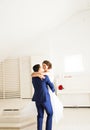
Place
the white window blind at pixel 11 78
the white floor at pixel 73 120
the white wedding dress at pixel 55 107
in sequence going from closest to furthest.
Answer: the white wedding dress at pixel 55 107 < the white floor at pixel 73 120 < the white window blind at pixel 11 78

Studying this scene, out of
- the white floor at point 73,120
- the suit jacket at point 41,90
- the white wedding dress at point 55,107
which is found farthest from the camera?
the white floor at point 73,120

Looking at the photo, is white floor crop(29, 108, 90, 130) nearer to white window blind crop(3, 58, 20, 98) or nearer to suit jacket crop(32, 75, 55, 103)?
suit jacket crop(32, 75, 55, 103)

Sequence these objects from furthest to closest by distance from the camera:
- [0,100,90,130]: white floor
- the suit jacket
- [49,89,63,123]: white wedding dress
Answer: [0,100,90,130]: white floor, [49,89,63,123]: white wedding dress, the suit jacket

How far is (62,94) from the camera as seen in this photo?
5816 mm

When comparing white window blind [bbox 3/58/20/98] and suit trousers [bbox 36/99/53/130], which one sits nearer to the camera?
suit trousers [bbox 36/99/53/130]

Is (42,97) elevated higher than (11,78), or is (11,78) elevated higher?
(11,78)

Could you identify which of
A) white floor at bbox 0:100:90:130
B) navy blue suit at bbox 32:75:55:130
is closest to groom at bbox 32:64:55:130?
navy blue suit at bbox 32:75:55:130

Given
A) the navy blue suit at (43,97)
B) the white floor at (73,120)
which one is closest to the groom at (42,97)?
the navy blue suit at (43,97)

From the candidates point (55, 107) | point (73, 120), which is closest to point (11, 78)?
point (73, 120)

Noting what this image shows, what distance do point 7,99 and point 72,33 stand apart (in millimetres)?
3216

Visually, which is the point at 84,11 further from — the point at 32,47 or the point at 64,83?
the point at 64,83

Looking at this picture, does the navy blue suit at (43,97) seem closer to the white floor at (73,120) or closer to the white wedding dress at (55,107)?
the white wedding dress at (55,107)

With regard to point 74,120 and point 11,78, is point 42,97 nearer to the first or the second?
point 74,120

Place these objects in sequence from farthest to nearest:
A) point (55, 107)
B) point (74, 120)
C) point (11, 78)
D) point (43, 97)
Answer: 1. point (11, 78)
2. point (74, 120)
3. point (55, 107)
4. point (43, 97)
